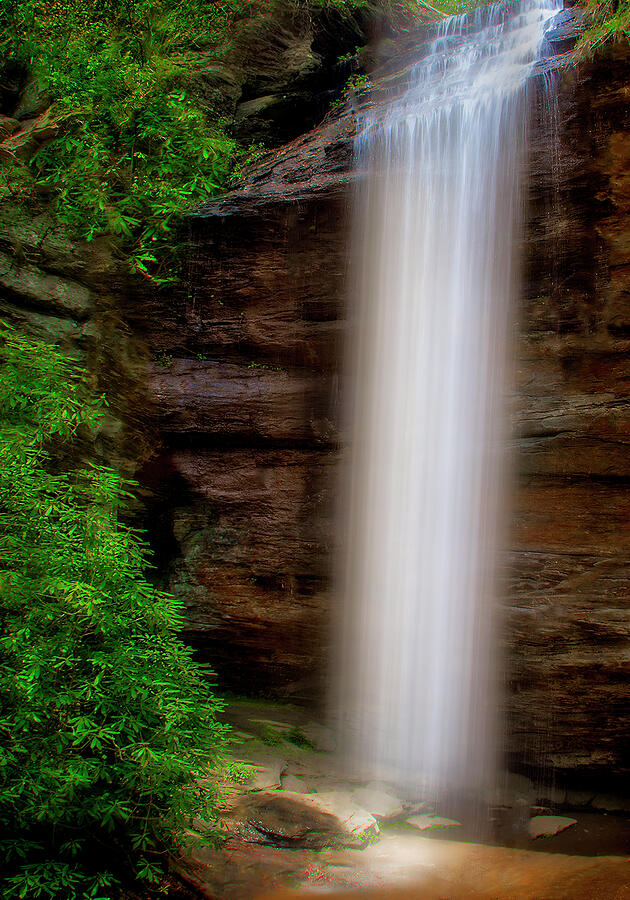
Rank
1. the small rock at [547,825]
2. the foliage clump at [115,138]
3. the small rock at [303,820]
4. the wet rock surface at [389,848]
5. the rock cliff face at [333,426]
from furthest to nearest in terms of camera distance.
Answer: the foliage clump at [115,138], the rock cliff face at [333,426], the small rock at [547,825], the small rock at [303,820], the wet rock surface at [389,848]

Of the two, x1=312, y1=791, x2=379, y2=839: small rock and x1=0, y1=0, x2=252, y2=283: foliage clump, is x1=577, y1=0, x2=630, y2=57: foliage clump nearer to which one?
x1=0, y1=0, x2=252, y2=283: foliage clump

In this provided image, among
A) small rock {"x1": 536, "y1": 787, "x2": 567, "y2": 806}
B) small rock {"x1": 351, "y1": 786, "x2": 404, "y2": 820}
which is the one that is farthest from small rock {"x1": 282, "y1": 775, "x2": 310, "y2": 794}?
small rock {"x1": 536, "y1": 787, "x2": 567, "y2": 806}

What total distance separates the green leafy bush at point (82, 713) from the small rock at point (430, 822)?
7.51 feet

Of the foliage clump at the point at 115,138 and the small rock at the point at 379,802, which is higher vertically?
the foliage clump at the point at 115,138

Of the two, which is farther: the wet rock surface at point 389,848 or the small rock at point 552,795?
the small rock at point 552,795

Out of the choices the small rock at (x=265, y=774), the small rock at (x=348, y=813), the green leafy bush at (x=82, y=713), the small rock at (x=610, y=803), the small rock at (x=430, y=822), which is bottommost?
the small rock at (x=430, y=822)

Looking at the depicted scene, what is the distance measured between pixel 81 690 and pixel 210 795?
1330mm

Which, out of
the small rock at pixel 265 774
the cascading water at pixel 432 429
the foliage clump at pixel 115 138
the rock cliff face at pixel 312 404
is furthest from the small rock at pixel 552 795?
the foliage clump at pixel 115 138

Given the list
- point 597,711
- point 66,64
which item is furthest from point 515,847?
point 66,64

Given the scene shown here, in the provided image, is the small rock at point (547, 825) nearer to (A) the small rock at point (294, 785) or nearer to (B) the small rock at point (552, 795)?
(B) the small rock at point (552, 795)

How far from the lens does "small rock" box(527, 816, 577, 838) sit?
602 cm

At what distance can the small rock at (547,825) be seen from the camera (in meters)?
6.02

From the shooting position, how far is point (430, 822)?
6.23 meters

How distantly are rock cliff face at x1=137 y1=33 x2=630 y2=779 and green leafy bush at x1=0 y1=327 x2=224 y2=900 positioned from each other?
8.82ft
